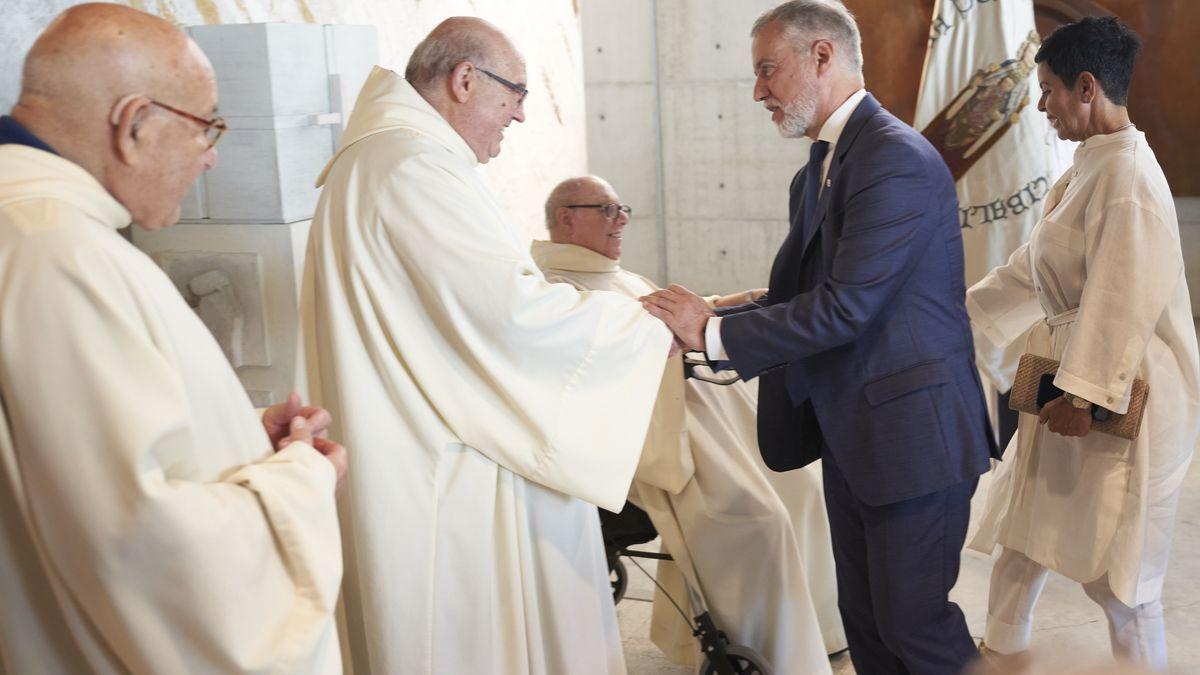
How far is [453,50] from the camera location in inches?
94.7

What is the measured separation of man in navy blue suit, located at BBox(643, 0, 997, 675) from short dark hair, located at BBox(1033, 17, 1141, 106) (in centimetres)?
60

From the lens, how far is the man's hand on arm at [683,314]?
8.60 ft

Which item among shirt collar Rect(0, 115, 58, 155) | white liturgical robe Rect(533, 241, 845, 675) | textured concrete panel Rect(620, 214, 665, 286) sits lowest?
white liturgical robe Rect(533, 241, 845, 675)

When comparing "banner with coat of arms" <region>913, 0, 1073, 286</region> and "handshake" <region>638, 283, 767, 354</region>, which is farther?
"banner with coat of arms" <region>913, 0, 1073, 286</region>

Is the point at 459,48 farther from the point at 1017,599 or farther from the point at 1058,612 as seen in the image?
the point at 1058,612

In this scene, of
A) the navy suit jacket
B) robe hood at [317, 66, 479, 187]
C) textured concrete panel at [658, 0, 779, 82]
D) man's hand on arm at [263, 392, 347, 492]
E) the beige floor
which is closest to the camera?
man's hand on arm at [263, 392, 347, 492]

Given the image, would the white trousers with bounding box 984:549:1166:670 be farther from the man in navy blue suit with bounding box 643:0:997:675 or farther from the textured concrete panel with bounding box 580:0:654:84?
the textured concrete panel with bounding box 580:0:654:84

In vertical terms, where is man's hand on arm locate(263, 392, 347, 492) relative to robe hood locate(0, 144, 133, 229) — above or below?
below

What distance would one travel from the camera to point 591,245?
139 inches

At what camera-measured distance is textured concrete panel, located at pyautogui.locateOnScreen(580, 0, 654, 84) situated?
346 inches

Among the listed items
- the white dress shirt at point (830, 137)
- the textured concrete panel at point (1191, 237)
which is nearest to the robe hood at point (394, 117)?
the white dress shirt at point (830, 137)

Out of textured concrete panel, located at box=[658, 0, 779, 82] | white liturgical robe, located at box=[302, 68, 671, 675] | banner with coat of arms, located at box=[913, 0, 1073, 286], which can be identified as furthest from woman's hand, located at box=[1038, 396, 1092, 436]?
textured concrete panel, located at box=[658, 0, 779, 82]

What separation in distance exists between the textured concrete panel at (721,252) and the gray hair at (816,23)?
242 inches

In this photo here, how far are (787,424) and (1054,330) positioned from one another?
33.2 inches
